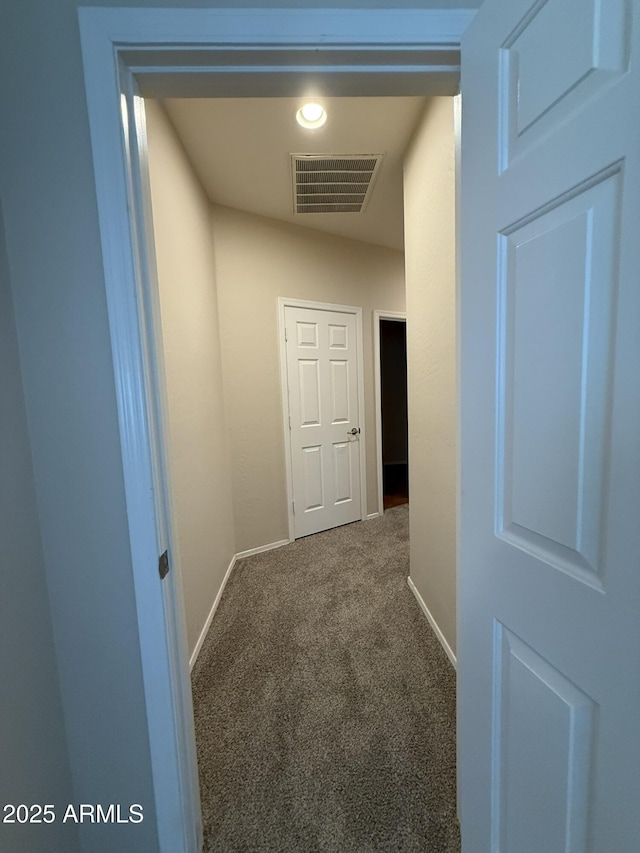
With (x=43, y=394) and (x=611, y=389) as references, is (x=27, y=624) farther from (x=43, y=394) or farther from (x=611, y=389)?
(x=611, y=389)

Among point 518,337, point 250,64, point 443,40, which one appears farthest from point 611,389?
point 250,64

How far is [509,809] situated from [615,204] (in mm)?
1121

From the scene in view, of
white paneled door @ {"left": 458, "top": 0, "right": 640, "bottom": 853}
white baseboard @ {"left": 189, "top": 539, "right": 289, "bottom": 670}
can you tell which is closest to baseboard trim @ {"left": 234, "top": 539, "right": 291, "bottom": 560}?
white baseboard @ {"left": 189, "top": 539, "right": 289, "bottom": 670}

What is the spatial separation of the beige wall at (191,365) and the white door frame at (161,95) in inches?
19.1

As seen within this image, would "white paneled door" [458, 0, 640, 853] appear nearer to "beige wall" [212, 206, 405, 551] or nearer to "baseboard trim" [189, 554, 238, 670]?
"baseboard trim" [189, 554, 238, 670]

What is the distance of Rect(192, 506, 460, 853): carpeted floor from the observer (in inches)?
39.6

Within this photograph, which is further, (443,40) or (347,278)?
(347,278)

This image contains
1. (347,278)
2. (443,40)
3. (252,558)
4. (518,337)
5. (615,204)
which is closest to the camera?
(615,204)

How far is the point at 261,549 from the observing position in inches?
112

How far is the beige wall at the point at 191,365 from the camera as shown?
1.56 metres

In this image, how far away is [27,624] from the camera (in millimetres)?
745

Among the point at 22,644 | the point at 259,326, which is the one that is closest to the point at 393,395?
the point at 259,326

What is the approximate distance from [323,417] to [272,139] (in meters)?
2.01

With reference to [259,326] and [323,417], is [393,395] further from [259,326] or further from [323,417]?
[259,326]
